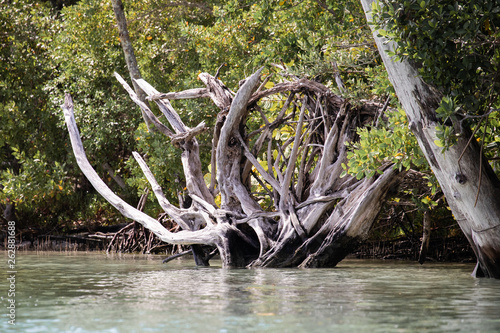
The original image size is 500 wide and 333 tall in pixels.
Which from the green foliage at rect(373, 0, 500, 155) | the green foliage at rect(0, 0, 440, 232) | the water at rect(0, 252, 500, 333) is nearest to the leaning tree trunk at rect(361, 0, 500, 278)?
the green foliage at rect(373, 0, 500, 155)

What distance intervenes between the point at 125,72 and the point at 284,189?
859 cm

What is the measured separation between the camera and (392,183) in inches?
327

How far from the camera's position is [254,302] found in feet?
16.4

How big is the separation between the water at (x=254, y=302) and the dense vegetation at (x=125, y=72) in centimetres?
249

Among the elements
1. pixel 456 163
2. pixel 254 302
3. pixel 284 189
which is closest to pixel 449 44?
pixel 456 163

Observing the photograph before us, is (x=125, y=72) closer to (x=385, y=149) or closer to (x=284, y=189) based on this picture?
(x=284, y=189)

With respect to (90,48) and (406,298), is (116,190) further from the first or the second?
(406,298)

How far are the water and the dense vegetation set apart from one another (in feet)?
8.15

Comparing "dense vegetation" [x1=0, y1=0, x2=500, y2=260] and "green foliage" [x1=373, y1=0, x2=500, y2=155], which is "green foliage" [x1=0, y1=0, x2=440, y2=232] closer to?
"dense vegetation" [x1=0, y1=0, x2=500, y2=260]

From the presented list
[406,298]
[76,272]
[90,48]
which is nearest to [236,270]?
[76,272]

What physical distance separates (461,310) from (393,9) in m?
2.66

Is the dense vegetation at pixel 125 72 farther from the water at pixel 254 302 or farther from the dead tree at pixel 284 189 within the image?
the water at pixel 254 302

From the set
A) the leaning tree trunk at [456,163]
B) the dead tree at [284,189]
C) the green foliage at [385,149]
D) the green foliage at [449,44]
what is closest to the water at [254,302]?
the leaning tree trunk at [456,163]

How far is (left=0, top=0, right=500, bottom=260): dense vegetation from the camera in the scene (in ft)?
30.2
